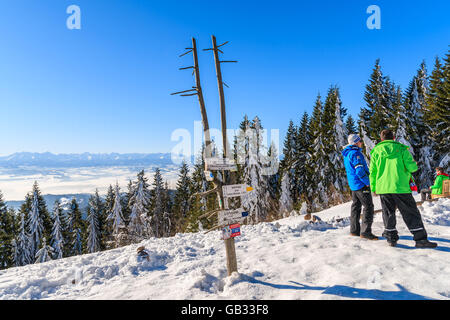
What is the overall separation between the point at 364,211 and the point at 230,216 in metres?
3.15

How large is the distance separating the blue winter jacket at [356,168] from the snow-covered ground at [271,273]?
123 cm

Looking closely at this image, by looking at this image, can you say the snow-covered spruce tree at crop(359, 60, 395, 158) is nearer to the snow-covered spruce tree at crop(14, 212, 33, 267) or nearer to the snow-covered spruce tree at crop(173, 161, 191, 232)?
the snow-covered spruce tree at crop(173, 161, 191, 232)

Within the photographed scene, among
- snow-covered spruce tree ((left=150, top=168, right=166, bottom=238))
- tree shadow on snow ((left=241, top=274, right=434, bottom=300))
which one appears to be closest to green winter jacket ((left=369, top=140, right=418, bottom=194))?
tree shadow on snow ((left=241, top=274, right=434, bottom=300))

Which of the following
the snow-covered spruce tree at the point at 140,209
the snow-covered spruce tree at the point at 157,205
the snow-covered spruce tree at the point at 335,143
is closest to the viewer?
the snow-covered spruce tree at the point at 335,143

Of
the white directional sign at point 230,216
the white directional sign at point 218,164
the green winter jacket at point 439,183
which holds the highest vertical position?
the white directional sign at point 218,164

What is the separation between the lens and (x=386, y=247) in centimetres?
476

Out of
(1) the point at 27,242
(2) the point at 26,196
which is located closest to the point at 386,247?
(1) the point at 27,242

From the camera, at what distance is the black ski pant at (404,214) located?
4.55 metres

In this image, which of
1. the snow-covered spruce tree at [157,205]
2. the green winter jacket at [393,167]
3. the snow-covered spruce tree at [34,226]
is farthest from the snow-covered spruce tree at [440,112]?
the snow-covered spruce tree at [34,226]

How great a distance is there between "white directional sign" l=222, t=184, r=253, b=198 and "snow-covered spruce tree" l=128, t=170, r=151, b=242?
30.5 m

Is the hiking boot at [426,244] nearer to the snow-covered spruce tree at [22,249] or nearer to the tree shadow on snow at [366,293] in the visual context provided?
the tree shadow on snow at [366,293]

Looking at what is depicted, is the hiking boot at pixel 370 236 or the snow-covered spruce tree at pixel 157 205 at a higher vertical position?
the hiking boot at pixel 370 236

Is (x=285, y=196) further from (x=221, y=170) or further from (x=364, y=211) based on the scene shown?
(x=221, y=170)
